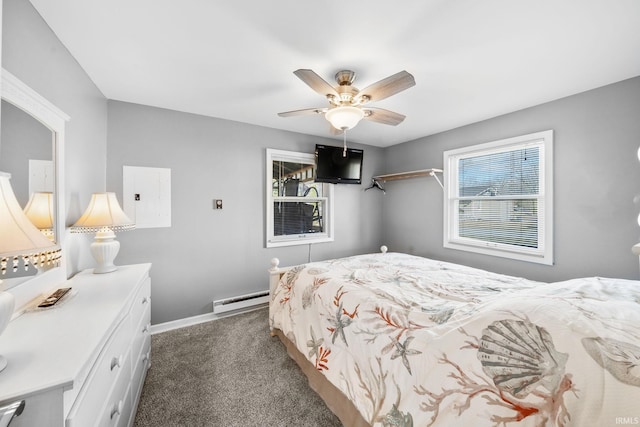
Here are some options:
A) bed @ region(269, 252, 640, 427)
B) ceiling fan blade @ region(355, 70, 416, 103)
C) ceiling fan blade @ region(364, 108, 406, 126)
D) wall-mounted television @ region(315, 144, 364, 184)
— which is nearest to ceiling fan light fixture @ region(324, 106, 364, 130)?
ceiling fan blade @ region(355, 70, 416, 103)

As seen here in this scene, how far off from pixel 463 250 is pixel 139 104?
4.14 metres

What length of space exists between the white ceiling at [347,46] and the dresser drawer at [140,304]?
167 centimetres

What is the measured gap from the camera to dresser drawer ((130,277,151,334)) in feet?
4.78

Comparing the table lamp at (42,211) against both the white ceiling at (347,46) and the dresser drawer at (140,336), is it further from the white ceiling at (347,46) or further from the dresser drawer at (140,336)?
the white ceiling at (347,46)

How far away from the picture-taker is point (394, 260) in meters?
2.60

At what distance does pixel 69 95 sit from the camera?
166 centimetres

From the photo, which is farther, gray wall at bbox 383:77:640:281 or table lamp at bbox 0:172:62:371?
gray wall at bbox 383:77:640:281

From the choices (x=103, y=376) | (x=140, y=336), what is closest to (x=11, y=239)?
(x=103, y=376)

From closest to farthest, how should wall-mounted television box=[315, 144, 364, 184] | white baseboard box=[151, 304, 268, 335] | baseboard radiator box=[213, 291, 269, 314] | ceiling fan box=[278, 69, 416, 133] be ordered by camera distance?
ceiling fan box=[278, 69, 416, 133] → white baseboard box=[151, 304, 268, 335] → baseboard radiator box=[213, 291, 269, 314] → wall-mounted television box=[315, 144, 364, 184]

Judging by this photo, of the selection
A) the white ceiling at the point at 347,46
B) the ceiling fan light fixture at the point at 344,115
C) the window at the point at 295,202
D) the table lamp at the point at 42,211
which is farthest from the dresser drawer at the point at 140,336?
the ceiling fan light fixture at the point at 344,115

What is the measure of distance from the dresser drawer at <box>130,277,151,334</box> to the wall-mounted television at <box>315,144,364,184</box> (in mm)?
2325

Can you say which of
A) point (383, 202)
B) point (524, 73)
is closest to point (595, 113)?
point (524, 73)

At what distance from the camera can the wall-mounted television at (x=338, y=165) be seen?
3.41m

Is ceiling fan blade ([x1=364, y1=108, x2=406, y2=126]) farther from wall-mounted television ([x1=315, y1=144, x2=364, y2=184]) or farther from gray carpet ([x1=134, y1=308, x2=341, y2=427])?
gray carpet ([x1=134, y1=308, x2=341, y2=427])
